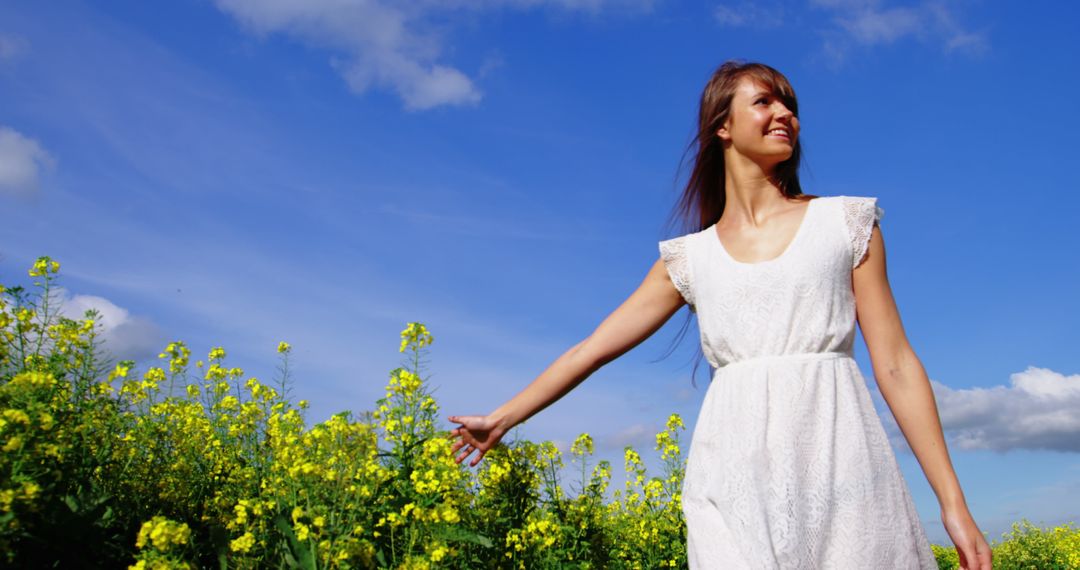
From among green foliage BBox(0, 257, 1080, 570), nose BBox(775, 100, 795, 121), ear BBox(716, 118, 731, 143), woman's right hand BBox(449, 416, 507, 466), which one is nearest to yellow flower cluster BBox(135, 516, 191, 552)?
green foliage BBox(0, 257, 1080, 570)

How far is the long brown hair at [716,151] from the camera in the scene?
2770 millimetres

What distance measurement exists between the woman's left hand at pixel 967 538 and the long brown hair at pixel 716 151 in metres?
0.94

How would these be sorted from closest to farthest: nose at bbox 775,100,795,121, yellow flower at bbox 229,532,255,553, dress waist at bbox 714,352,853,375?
dress waist at bbox 714,352,853,375, nose at bbox 775,100,795,121, yellow flower at bbox 229,532,255,553

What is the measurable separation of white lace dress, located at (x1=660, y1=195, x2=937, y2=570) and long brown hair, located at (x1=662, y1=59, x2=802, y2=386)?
26 cm

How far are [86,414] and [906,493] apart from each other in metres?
2.74

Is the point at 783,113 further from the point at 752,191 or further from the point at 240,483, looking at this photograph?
the point at 240,483

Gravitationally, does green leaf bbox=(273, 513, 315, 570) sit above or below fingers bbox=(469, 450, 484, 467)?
below

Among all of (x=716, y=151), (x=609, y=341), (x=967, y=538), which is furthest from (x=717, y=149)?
(x=967, y=538)

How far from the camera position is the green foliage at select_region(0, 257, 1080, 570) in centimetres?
267

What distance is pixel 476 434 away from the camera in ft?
9.93

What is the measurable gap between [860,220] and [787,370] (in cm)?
51

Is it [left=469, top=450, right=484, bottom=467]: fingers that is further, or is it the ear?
[left=469, top=450, right=484, bottom=467]: fingers

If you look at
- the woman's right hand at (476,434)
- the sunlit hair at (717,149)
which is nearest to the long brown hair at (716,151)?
the sunlit hair at (717,149)

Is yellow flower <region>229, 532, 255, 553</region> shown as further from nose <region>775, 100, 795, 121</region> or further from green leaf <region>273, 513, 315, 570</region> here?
nose <region>775, 100, 795, 121</region>
